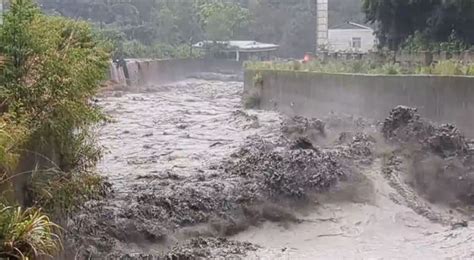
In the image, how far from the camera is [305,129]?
738 inches

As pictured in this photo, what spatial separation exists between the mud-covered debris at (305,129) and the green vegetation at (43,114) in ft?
Answer: 33.1

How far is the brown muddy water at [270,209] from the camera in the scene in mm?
9344

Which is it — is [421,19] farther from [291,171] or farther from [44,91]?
[44,91]

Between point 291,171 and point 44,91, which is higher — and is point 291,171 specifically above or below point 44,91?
below

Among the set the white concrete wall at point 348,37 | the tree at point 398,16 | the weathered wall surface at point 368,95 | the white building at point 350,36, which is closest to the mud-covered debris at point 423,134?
the weathered wall surface at point 368,95

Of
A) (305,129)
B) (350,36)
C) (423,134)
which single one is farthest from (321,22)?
(423,134)

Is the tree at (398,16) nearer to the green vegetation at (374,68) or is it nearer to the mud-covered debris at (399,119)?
the green vegetation at (374,68)

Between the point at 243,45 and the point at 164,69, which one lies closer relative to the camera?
the point at 164,69

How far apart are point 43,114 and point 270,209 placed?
Result: 193 inches

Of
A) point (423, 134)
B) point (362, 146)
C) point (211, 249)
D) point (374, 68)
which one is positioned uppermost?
point (374, 68)

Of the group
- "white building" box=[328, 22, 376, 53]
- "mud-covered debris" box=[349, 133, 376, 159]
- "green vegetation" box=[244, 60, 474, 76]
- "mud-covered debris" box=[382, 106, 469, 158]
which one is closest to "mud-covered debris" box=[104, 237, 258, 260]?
"mud-covered debris" box=[349, 133, 376, 159]

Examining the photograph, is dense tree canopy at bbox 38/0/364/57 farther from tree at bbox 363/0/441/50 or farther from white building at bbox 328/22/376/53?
tree at bbox 363/0/441/50

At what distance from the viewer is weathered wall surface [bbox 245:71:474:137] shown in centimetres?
1485

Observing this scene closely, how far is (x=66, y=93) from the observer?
6953 mm
